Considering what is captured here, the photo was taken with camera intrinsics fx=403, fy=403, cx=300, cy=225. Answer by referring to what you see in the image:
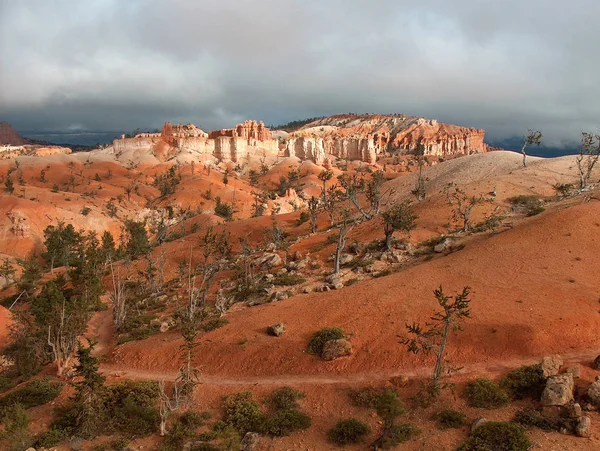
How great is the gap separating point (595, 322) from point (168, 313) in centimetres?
2363

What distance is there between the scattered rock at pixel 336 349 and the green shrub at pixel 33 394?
11.7 metres

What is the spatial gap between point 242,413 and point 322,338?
16.6 feet

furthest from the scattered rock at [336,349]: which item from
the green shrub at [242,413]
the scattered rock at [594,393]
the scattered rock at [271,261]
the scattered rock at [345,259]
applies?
the scattered rock at [271,261]

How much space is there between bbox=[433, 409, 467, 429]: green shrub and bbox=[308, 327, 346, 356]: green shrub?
19.1ft

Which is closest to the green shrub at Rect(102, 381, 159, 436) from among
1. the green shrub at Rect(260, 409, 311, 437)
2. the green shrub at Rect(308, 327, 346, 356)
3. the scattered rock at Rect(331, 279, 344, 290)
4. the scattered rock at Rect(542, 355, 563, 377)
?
the green shrub at Rect(260, 409, 311, 437)

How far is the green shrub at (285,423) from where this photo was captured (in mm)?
13773

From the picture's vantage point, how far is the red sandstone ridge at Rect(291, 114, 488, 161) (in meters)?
156

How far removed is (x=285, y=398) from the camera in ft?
50.0

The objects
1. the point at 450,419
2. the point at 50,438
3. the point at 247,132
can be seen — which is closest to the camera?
the point at 450,419

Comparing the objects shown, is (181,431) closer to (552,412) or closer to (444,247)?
(552,412)

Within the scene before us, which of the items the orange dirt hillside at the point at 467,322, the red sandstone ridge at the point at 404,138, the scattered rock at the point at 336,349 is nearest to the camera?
the orange dirt hillside at the point at 467,322

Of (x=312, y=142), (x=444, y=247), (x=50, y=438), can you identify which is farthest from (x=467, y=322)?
(x=312, y=142)

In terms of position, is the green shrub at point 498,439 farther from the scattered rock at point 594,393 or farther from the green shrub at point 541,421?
the scattered rock at point 594,393

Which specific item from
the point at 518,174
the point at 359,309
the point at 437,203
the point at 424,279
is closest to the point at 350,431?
the point at 359,309
